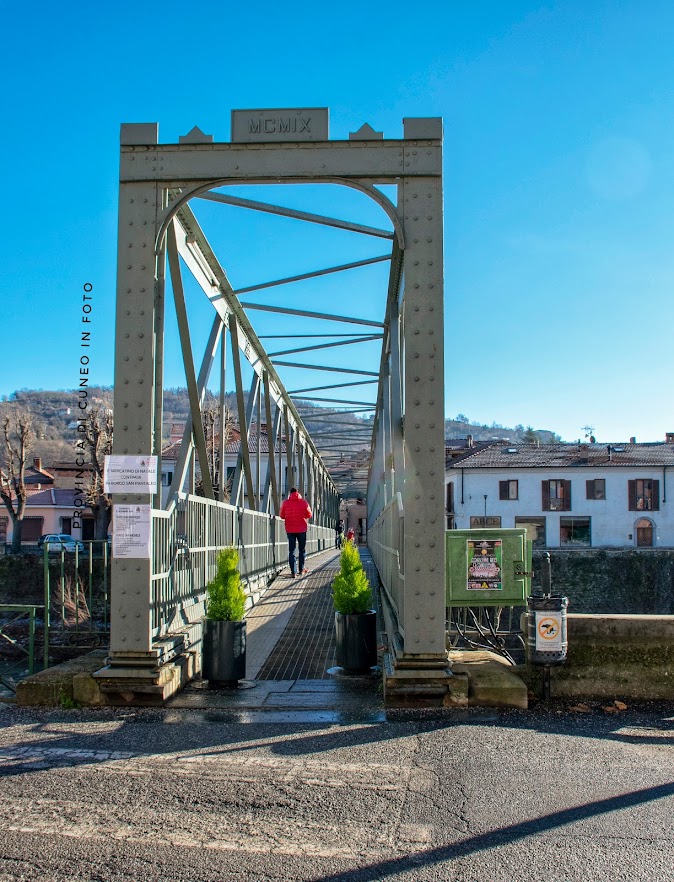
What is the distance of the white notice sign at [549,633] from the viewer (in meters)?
6.28

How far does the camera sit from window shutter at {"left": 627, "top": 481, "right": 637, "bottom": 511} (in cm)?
5303

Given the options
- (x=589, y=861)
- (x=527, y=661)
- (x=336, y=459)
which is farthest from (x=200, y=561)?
(x=336, y=459)

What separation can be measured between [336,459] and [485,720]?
33.5 m

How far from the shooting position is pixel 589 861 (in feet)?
11.1

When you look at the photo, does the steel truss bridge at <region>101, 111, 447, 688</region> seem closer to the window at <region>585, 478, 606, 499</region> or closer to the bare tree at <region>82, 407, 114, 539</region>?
the bare tree at <region>82, 407, 114, 539</region>

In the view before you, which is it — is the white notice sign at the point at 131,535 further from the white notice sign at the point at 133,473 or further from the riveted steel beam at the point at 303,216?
the riveted steel beam at the point at 303,216

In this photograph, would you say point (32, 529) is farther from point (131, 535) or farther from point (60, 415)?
point (60, 415)

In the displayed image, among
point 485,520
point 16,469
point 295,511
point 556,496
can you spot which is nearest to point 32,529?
point 16,469

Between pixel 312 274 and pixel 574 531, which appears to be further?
pixel 574 531

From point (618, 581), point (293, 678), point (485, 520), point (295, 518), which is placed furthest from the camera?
point (485, 520)

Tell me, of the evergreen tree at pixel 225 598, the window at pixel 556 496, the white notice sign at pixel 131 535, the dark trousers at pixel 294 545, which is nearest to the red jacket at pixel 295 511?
the dark trousers at pixel 294 545

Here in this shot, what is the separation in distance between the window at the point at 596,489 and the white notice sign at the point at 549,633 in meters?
49.4

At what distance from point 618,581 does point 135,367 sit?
A: 39.4 meters

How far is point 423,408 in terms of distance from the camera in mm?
6637
